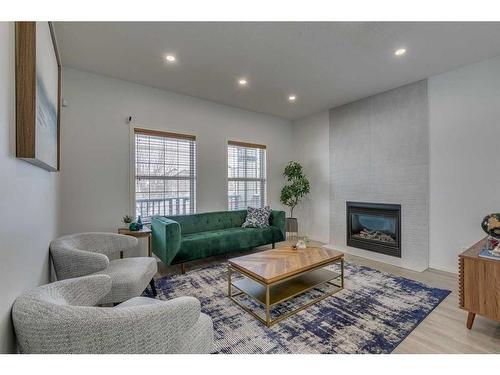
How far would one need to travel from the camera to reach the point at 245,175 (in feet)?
15.7

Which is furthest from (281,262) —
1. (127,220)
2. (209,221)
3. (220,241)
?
(127,220)

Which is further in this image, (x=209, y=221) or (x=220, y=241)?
(x=209, y=221)

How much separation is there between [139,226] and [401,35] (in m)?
3.81

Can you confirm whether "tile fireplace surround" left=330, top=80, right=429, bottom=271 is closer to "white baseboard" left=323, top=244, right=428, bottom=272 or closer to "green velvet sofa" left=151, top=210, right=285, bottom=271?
"white baseboard" left=323, top=244, right=428, bottom=272

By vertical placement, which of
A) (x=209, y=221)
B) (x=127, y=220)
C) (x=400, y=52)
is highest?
(x=400, y=52)

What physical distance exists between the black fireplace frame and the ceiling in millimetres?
1910

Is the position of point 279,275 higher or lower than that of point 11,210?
lower

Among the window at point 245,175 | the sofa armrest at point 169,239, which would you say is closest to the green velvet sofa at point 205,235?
the sofa armrest at point 169,239

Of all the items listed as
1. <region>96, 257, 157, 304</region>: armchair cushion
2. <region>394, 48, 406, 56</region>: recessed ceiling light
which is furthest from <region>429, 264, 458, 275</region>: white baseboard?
<region>96, 257, 157, 304</region>: armchair cushion

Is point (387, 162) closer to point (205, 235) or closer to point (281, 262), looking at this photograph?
point (281, 262)

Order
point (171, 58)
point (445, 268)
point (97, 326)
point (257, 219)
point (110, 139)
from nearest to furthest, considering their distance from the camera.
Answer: point (97, 326)
point (171, 58)
point (445, 268)
point (110, 139)
point (257, 219)

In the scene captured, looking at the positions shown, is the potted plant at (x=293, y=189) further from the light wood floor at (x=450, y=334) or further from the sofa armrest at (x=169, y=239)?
the light wood floor at (x=450, y=334)

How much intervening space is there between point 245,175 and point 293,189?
1061 mm

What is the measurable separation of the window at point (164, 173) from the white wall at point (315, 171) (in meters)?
2.53
